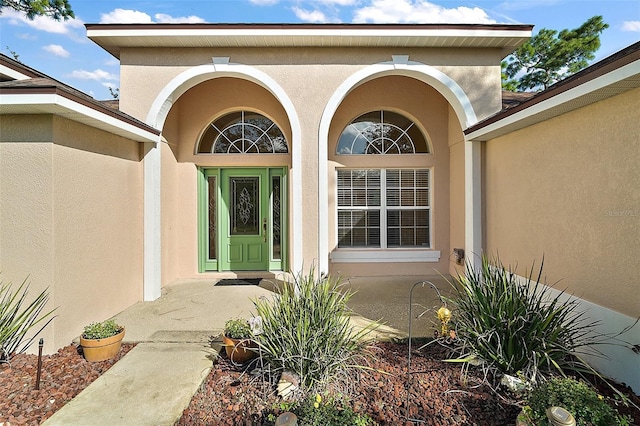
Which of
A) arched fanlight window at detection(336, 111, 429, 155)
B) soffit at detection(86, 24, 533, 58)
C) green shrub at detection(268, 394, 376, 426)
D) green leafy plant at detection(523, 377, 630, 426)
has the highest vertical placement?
soffit at detection(86, 24, 533, 58)

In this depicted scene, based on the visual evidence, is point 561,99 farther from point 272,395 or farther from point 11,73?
point 11,73

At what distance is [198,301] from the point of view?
262 inches

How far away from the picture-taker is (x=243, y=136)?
8578 mm

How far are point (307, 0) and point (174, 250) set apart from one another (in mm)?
6664

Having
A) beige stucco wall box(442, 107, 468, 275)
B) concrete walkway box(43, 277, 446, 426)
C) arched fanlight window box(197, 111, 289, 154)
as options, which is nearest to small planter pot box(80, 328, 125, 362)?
concrete walkway box(43, 277, 446, 426)

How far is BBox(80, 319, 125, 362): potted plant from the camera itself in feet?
14.1

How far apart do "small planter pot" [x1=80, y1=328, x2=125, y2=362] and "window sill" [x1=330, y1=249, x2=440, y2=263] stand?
5.00 meters

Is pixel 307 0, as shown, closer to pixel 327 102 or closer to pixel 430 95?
pixel 327 102

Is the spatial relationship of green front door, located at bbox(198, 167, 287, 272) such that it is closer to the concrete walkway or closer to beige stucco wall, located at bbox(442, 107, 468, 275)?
the concrete walkway

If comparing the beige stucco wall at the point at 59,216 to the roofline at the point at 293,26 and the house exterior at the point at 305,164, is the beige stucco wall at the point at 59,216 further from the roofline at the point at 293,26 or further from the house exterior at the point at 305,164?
the roofline at the point at 293,26

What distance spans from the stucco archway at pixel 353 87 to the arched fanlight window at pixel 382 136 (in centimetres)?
161

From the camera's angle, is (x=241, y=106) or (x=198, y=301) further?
(x=241, y=106)

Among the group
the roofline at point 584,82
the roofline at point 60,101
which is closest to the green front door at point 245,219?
the roofline at point 60,101

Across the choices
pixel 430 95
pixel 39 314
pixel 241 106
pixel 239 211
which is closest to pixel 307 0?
pixel 241 106
